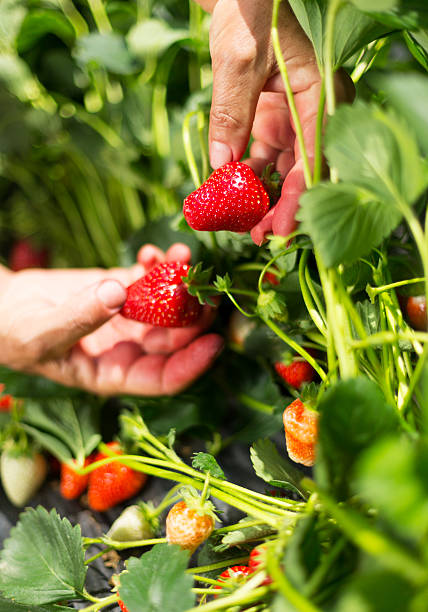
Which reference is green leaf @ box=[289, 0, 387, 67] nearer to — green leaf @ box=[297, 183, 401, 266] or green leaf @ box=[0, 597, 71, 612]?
green leaf @ box=[297, 183, 401, 266]

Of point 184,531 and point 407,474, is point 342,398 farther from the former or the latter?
point 184,531

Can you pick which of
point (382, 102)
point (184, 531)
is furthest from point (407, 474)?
point (382, 102)

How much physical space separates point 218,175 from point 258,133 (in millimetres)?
139

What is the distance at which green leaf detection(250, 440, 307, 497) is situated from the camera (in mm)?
396

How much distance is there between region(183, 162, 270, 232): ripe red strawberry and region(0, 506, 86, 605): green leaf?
310mm

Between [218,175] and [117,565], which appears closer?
[218,175]

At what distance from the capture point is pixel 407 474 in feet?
0.63

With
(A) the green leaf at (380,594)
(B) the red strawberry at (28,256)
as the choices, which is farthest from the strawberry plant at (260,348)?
(B) the red strawberry at (28,256)

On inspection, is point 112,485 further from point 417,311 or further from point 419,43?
point 419,43

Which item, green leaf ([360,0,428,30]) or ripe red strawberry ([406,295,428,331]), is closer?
green leaf ([360,0,428,30])

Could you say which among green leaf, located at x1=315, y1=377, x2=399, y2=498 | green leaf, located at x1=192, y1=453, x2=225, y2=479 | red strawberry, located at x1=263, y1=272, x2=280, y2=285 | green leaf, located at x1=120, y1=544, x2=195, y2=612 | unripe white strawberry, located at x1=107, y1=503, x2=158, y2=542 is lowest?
unripe white strawberry, located at x1=107, y1=503, x2=158, y2=542

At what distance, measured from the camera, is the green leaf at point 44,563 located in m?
0.42

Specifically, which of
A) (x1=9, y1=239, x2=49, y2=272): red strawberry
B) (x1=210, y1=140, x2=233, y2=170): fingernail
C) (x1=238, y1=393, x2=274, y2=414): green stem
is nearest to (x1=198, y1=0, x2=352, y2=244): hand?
(x1=210, y1=140, x2=233, y2=170): fingernail

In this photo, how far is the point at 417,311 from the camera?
45 centimetres
